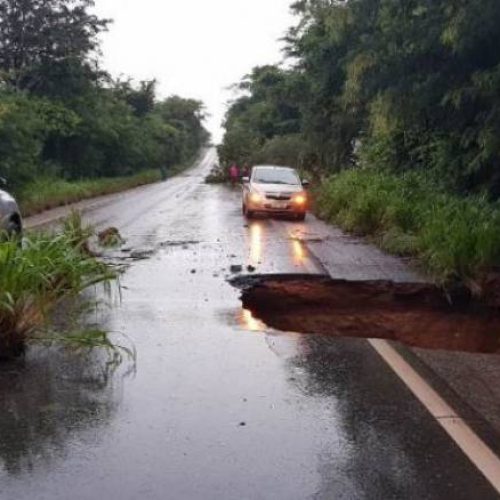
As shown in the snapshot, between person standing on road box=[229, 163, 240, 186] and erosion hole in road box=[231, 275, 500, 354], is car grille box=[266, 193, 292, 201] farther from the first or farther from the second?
person standing on road box=[229, 163, 240, 186]

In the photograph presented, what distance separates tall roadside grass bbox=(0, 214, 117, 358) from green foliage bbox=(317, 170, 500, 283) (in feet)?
17.1

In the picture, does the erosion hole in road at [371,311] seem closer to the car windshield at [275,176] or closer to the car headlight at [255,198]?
the car headlight at [255,198]

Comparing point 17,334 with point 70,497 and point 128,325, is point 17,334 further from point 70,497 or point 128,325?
point 70,497

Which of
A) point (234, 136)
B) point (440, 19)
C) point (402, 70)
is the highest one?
point (440, 19)

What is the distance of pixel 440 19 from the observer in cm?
1007

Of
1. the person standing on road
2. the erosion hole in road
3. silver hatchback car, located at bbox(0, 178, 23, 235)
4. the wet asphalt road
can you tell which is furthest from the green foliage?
the person standing on road

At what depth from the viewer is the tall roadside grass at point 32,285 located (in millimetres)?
5895

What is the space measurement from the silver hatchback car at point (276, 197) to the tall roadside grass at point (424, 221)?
0.86 metres

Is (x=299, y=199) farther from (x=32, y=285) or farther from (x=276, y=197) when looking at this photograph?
(x=32, y=285)

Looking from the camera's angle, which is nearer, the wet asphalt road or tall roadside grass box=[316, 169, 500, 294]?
the wet asphalt road

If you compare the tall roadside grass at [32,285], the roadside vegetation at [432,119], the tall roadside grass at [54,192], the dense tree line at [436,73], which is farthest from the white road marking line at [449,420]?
the tall roadside grass at [54,192]

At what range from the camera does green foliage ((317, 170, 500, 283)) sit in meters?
9.76

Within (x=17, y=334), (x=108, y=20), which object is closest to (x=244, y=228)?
(x=17, y=334)

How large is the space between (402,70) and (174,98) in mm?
106611
